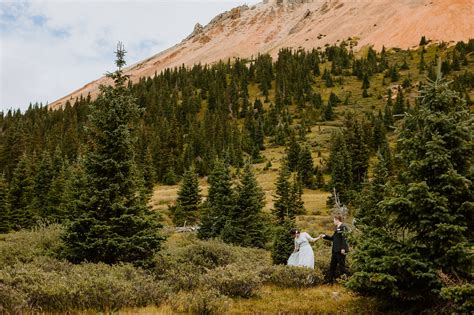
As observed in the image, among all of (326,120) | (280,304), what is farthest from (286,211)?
(326,120)

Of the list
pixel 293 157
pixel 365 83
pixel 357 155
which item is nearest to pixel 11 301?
pixel 357 155

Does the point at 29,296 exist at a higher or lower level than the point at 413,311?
higher

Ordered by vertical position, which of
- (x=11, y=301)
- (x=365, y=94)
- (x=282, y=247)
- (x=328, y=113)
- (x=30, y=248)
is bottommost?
(x=282, y=247)

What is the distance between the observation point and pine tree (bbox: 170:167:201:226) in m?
51.1

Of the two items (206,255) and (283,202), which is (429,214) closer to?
(206,255)

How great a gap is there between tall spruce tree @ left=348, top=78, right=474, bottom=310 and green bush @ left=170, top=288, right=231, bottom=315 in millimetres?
2834

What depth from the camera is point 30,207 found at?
53188 mm

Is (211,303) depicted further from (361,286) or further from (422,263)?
(422,263)

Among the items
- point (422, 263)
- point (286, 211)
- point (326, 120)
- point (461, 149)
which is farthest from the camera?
point (326, 120)

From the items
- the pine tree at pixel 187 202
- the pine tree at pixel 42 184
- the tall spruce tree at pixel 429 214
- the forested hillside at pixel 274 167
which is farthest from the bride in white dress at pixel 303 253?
the pine tree at pixel 42 184

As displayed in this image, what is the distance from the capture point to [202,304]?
364 inches

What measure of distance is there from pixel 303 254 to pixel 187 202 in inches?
1498

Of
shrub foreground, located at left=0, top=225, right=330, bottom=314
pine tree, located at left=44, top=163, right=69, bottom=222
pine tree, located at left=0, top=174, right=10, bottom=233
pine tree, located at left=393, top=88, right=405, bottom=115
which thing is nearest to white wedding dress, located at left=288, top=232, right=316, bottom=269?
shrub foreground, located at left=0, top=225, right=330, bottom=314

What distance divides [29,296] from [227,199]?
28424mm
